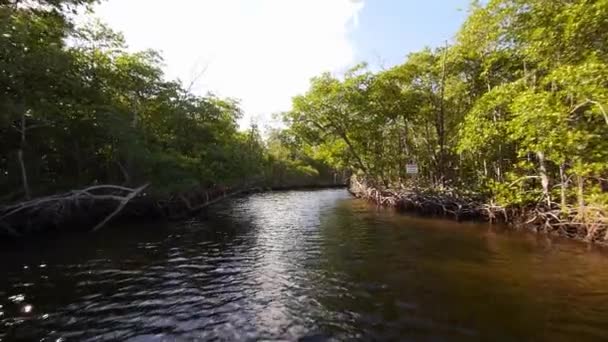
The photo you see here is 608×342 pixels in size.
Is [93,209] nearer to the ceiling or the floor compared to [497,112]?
nearer to the floor

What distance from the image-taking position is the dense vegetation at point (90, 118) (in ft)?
42.3

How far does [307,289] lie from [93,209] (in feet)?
50.1

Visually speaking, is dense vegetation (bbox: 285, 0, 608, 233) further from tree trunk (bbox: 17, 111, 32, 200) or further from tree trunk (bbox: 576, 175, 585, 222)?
tree trunk (bbox: 17, 111, 32, 200)

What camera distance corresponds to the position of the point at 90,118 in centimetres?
1636

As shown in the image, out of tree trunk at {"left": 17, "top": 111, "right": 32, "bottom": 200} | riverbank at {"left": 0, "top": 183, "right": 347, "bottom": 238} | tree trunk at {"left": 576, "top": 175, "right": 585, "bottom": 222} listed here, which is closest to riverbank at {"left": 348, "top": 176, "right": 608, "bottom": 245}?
tree trunk at {"left": 576, "top": 175, "right": 585, "bottom": 222}

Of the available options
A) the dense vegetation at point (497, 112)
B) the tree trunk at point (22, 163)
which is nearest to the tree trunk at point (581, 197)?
the dense vegetation at point (497, 112)

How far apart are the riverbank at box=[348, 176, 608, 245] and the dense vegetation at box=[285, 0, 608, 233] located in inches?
9.0

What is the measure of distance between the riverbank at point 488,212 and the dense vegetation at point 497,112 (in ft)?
Answer: 0.75

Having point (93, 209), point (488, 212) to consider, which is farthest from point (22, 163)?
point (488, 212)

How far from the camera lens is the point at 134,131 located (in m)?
17.4

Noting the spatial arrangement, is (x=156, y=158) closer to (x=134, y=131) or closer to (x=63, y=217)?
(x=134, y=131)

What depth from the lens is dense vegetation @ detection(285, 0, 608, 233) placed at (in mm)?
11000

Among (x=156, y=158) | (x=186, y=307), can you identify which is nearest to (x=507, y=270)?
(x=186, y=307)

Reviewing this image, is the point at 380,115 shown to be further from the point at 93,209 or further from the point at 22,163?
the point at 22,163
